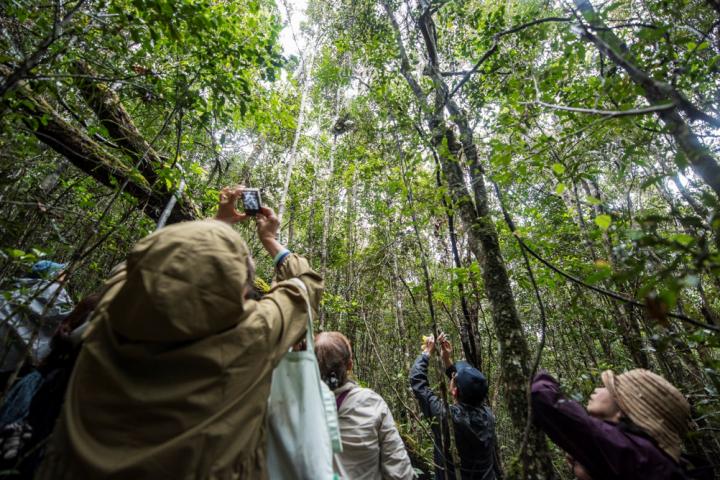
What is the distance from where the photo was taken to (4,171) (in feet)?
8.22

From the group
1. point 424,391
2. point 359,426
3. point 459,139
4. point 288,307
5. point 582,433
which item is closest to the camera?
point 288,307

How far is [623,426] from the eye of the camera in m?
1.75

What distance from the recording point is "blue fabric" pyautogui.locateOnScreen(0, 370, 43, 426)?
4.48 ft

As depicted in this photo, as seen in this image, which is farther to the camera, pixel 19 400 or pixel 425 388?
pixel 425 388

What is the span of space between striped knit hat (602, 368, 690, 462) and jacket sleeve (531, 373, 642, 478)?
158 mm

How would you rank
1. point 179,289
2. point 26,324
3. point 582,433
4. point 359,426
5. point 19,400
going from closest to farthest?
point 179,289, point 19,400, point 582,433, point 26,324, point 359,426

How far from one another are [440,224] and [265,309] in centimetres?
623

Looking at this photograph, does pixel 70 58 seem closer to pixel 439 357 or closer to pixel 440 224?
pixel 439 357

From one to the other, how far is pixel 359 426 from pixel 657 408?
1670 mm

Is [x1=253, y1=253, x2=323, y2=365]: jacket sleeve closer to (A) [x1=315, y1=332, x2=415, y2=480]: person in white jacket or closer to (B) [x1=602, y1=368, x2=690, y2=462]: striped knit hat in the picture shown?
(A) [x1=315, y1=332, x2=415, y2=480]: person in white jacket

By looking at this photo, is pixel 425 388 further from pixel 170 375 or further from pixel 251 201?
pixel 170 375

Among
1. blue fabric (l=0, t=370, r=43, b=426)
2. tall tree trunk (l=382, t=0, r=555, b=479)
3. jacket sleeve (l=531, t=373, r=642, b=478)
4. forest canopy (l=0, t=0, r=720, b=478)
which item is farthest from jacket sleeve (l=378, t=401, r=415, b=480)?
blue fabric (l=0, t=370, r=43, b=426)

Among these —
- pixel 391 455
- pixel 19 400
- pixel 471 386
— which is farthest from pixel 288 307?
pixel 471 386

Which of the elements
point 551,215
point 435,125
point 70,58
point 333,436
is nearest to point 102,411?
point 333,436
